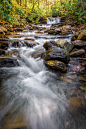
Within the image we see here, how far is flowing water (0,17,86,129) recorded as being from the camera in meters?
1.89

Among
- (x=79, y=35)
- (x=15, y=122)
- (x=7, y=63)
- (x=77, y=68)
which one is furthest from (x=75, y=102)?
(x=79, y=35)

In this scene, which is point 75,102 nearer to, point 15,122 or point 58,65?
point 15,122

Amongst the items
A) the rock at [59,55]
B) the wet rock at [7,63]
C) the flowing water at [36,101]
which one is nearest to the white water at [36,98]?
the flowing water at [36,101]

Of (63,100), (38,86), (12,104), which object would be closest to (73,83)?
(63,100)

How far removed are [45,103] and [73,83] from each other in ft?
4.70

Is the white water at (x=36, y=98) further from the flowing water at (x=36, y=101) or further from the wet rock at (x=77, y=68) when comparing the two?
the wet rock at (x=77, y=68)

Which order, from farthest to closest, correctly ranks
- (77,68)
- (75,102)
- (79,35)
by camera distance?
1. (79,35)
2. (77,68)
3. (75,102)

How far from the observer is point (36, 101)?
2520 millimetres

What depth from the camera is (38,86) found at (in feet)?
10.5

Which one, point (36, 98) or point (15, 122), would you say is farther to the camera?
point (36, 98)

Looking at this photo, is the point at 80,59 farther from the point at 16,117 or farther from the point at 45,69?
the point at 16,117

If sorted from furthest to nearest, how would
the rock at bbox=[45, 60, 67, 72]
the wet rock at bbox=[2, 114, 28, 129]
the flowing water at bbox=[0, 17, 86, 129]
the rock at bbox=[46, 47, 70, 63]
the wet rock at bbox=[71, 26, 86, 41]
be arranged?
the wet rock at bbox=[71, 26, 86, 41], the rock at bbox=[46, 47, 70, 63], the rock at bbox=[45, 60, 67, 72], the flowing water at bbox=[0, 17, 86, 129], the wet rock at bbox=[2, 114, 28, 129]

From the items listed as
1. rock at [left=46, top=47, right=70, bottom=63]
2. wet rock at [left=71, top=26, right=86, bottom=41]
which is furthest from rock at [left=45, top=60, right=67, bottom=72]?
wet rock at [left=71, top=26, right=86, bottom=41]

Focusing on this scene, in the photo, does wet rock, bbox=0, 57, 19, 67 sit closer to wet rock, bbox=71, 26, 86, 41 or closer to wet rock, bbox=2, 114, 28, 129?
wet rock, bbox=2, 114, 28, 129
